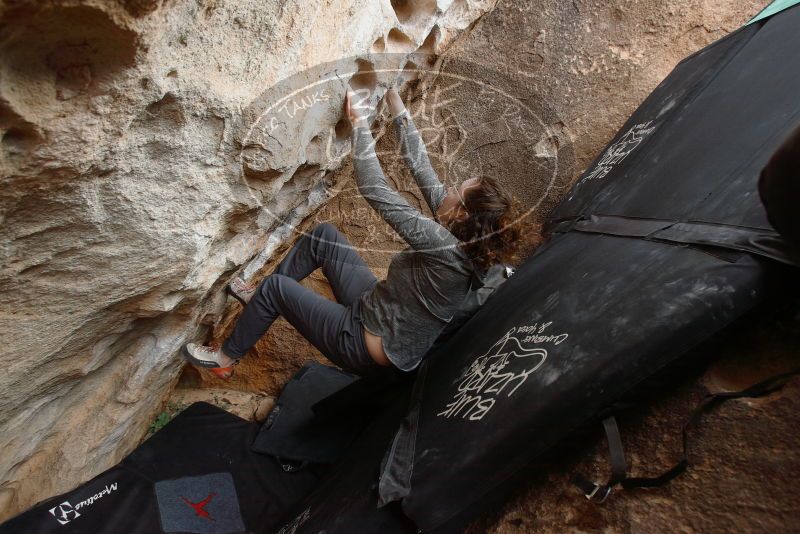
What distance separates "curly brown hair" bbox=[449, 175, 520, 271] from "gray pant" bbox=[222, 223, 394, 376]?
472mm

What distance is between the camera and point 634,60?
236 cm

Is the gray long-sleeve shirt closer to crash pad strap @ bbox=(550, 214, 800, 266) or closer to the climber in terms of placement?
the climber

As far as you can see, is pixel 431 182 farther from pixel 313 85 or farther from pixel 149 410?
pixel 149 410

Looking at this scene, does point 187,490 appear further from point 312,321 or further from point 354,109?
point 354,109

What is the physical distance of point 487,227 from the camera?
138 centimetres

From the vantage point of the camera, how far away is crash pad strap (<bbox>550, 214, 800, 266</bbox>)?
107 cm

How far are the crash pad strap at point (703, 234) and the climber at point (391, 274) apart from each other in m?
0.42

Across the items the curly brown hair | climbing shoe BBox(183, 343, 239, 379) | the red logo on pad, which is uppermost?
climbing shoe BBox(183, 343, 239, 379)

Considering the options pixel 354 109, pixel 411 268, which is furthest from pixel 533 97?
pixel 411 268

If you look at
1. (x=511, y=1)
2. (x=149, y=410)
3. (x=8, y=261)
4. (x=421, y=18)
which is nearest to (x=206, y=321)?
(x=149, y=410)

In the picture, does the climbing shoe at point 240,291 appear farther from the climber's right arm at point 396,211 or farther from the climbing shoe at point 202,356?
the climber's right arm at point 396,211

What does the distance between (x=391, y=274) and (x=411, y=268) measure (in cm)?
8

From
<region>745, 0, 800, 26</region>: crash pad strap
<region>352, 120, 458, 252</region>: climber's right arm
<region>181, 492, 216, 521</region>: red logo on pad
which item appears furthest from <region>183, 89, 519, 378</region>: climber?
<region>745, 0, 800, 26</region>: crash pad strap

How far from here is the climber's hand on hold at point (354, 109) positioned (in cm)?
147
